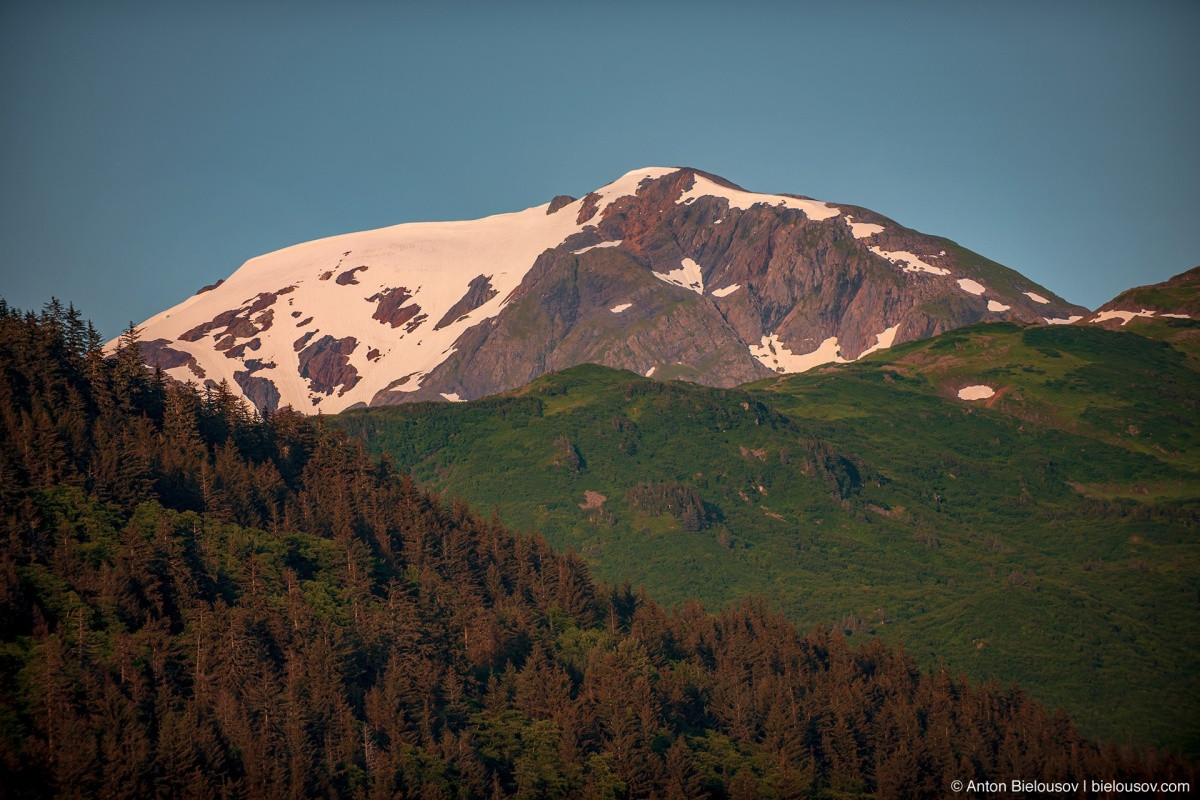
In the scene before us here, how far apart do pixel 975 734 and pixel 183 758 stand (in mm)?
96958

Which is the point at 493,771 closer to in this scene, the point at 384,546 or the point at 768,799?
the point at 768,799

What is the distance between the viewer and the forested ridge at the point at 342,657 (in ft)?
405

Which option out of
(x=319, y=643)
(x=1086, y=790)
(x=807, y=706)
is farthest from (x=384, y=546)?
(x=1086, y=790)

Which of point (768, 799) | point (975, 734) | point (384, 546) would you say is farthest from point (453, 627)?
point (975, 734)

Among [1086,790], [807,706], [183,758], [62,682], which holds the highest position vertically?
[62,682]

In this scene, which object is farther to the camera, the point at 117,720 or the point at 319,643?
the point at 319,643

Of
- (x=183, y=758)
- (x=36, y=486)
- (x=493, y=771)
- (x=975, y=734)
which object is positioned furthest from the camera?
(x=975, y=734)

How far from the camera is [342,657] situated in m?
142

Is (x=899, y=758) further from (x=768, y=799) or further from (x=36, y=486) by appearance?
(x=36, y=486)

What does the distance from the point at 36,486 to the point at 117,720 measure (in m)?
40.0

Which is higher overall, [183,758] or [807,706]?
[183,758]

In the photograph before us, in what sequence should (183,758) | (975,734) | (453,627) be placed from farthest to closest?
1. (975,734)
2. (453,627)
3. (183,758)

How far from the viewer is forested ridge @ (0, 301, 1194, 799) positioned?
12331cm

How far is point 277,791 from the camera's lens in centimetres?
11869
